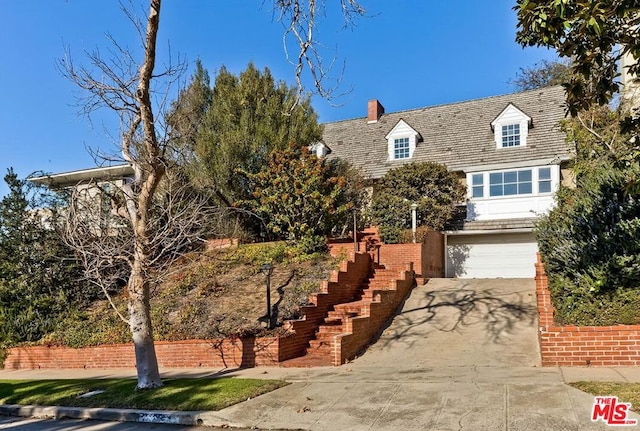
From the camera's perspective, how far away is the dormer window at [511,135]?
22.4 meters

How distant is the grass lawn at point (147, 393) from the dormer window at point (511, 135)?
16.7m

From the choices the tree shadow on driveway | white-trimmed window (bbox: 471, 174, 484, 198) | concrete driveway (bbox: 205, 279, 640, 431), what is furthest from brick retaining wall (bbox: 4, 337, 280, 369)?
white-trimmed window (bbox: 471, 174, 484, 198)

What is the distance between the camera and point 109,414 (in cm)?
837

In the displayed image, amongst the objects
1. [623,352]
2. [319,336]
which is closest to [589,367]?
[623,352]

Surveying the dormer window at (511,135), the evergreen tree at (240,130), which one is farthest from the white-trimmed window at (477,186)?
the evergreen tree at (240,130)

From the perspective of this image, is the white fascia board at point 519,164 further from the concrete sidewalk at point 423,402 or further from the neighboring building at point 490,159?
the concrete sidewalk at point 423,402

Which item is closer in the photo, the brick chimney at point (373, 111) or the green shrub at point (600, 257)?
the green shrub at point (600, 257)

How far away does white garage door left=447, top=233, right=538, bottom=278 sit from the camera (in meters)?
20.5

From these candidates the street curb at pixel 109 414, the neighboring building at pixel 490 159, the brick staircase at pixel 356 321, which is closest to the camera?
Result: the street curb at pixel 109 414

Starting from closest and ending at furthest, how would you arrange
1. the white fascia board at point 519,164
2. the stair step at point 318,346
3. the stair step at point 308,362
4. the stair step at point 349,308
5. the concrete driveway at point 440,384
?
the concrete driveway at point 440,384 → the stair step at point 308,362 → the stair step at point 318,346 → the stair step at point 349,308 → the white fascia board at point 519,164

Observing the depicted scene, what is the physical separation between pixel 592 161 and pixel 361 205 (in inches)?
288

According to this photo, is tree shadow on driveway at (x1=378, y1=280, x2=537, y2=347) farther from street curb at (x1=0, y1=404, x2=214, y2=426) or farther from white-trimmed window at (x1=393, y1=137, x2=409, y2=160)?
white-trimmed window at (x1=393, y1=137, x2=409, y2=160)

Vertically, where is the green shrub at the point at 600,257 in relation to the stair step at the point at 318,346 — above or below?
above

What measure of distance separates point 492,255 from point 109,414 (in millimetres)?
15920
